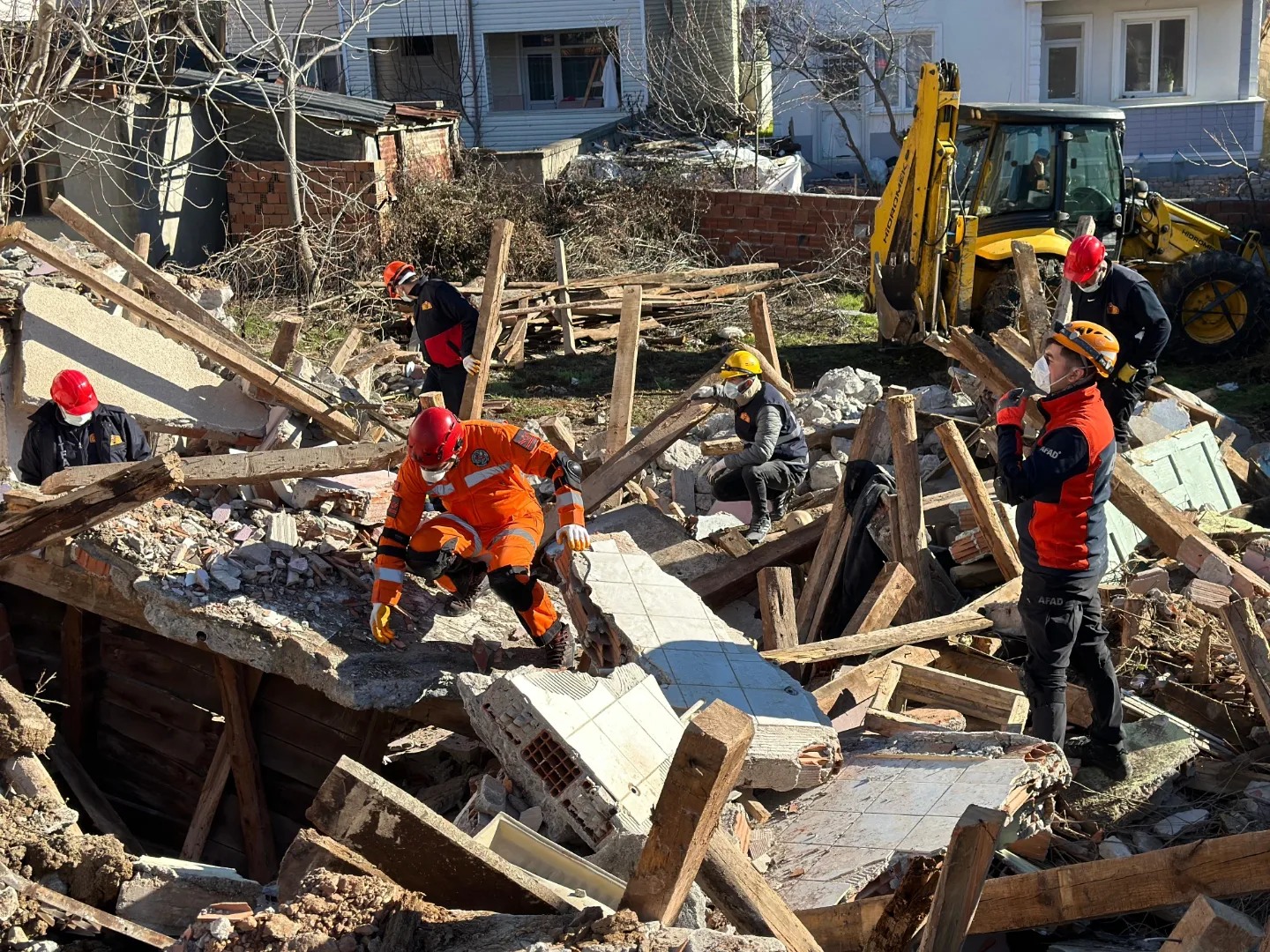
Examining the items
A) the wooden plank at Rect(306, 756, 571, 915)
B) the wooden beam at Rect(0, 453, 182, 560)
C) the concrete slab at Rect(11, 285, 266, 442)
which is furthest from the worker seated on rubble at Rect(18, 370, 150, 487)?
the wooden plank at Rect(306, 756, 571, 915)

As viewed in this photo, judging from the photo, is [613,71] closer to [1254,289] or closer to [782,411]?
→ [1254,289]

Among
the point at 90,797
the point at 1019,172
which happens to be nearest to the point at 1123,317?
the point at 1019,172

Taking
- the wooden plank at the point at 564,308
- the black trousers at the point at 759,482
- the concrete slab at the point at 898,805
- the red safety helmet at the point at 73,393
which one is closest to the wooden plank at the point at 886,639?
the concrete slab at the point at 898,805

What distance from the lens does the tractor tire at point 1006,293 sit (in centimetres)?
1048

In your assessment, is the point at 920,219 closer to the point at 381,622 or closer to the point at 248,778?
the point at 381,622

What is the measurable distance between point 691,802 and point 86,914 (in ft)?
7.47

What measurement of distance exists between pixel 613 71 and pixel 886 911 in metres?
20.8

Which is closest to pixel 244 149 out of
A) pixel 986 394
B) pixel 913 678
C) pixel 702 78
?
pixel 702 78

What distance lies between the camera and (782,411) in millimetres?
8086

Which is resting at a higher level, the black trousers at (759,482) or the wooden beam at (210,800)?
the black trousers at (759,482)

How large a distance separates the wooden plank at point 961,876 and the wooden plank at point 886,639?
2576 mm

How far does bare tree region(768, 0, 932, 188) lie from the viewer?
66.5 feet

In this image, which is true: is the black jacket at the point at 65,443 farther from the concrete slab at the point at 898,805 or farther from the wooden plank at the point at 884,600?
the concrete slab at the point at 898,805

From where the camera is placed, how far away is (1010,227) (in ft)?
36.6
